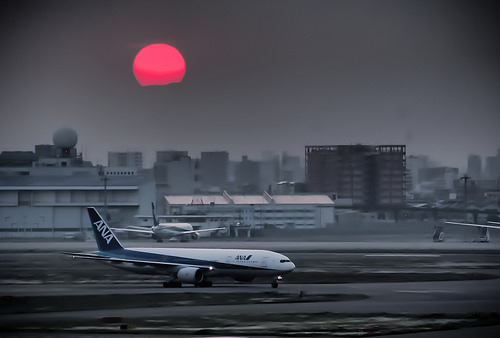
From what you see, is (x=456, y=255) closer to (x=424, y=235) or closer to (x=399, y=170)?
(x=424, y=235)

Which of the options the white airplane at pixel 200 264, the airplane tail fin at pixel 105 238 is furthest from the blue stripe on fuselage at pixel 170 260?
the airplane tail fin at pixel 105 238

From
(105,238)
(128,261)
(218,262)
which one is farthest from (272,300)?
(105,238)

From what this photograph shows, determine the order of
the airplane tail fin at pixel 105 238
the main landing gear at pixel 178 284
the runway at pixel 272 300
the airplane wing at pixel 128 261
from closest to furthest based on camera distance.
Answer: the runway at pixel 272 300, the main landing gear at pixel 178 284, the airplane wing at pixel 128 261, the airplane tail fin at pixel 105 238

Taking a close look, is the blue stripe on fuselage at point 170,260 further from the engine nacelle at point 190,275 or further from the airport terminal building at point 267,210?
the airport terminal building at point 267,210

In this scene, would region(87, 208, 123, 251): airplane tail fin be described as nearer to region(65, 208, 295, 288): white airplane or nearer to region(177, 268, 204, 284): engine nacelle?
region(65, 208, 295, 288): white airplane

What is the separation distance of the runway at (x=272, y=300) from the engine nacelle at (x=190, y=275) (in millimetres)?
1808

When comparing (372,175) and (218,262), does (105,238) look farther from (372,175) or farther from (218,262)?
(372,175)

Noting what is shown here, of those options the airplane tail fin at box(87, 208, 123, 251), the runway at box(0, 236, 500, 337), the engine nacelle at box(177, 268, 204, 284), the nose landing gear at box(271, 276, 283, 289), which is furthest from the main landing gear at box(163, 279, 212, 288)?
the airplane tail fin at box(87, 208, 123, 251)

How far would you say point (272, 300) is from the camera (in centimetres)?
5669

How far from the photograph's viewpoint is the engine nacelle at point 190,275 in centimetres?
6706

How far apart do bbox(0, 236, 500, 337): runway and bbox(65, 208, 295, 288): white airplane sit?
49.6 inches

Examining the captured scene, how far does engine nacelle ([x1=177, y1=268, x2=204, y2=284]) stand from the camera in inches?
2640

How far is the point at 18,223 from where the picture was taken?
158250 millimetres

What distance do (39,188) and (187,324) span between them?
127455mm
